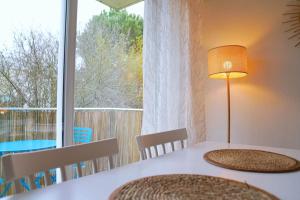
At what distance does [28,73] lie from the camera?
1.46 meters

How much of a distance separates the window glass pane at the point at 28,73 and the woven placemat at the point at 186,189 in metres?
0.99

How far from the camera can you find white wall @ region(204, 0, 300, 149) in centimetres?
211

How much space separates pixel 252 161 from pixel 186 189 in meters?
0.49

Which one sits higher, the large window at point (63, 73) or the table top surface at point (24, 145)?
the large window at point (63, 73)

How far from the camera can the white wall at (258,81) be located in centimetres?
211

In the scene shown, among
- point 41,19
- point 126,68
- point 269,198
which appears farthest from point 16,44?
point 269,198

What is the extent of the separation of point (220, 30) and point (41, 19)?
1.77 metres

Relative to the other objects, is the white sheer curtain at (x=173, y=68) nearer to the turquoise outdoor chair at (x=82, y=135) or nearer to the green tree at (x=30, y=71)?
the turquoise outdoor chair at (x=82, y=135)

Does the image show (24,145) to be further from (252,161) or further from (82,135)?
(252,161)

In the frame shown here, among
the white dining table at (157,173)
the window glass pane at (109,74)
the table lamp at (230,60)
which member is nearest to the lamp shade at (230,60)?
the table lamp at (230,60)

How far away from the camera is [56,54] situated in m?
1.60

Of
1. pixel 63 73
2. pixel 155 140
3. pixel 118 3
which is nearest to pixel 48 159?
pixel 155 140

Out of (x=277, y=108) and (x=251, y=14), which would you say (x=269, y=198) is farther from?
(x=251, y=14)

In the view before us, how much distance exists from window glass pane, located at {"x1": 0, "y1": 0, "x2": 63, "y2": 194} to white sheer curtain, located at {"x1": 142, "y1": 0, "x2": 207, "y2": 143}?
2.72 ft
